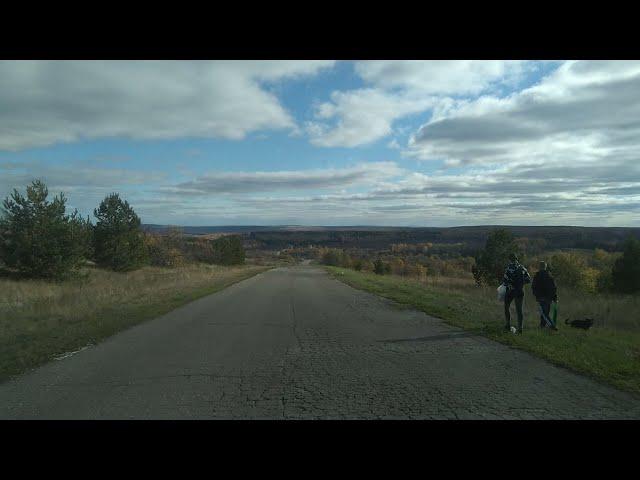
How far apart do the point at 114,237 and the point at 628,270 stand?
46.3 meters

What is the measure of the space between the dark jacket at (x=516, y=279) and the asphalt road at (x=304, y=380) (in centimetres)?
173

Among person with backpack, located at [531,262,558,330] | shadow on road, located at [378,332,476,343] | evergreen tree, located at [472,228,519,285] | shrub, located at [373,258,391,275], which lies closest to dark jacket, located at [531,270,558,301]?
person with backpack, located at [531,262,558,330]

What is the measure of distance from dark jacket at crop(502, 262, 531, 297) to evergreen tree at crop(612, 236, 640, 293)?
3606cm

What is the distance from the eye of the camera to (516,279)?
10531 millimetres

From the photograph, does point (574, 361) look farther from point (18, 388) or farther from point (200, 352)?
point (18, 388)

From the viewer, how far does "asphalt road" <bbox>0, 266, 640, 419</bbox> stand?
498 centimetres

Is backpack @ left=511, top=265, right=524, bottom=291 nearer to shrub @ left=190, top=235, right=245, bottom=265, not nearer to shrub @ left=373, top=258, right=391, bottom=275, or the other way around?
shrub @ left=373, top=258, right=391, bottom=275

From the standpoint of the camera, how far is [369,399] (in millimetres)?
5434

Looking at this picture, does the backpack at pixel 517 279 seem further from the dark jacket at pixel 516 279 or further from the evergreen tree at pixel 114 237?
the evergreen tree at pixel 114 237

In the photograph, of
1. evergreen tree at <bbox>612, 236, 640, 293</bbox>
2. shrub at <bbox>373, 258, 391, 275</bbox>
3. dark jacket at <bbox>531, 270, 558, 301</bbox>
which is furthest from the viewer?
shrub at <bbox>373, 258, 391, 275</bbox>

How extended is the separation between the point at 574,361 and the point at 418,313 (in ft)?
23.1

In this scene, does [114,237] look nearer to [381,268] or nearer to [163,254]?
[163,254]

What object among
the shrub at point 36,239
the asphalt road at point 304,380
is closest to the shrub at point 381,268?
the shrub at point 36,239

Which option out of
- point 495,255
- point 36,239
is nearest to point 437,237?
point 495,255
